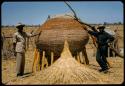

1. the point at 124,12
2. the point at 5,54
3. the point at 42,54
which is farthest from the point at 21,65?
the point at 5,54

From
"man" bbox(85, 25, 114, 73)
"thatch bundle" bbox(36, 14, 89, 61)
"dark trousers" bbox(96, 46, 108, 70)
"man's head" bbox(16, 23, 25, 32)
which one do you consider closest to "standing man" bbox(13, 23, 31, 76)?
"man's head" bbox(16, 23, 25, 32)

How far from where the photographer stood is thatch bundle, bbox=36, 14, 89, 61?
35.6 ft

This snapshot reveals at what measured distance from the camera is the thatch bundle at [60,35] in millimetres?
10836

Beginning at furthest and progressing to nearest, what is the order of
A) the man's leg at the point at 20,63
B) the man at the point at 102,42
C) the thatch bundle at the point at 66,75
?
the man at the point at 102,42
the man's leg at the point at 20,63
the thatch bundle at the point at 66,75

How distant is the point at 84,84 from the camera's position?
29.2 ft

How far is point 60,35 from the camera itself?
10820 millimetres

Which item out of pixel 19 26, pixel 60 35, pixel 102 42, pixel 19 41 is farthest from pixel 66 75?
pixel 102 42

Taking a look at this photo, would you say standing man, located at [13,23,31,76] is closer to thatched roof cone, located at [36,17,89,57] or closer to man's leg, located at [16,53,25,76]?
man's leg, located at [16,53,25,76]

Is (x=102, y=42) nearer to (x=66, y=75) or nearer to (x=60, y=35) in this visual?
(x=60, y=35)

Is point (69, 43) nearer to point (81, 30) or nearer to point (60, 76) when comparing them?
point (81, 30)

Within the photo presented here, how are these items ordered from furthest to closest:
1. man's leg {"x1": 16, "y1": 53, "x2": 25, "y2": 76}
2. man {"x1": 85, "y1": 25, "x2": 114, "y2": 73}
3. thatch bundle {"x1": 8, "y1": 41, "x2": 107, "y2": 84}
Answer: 1. man {"x1": 85, "y1": 25, "x2": 114, "y2": 73}
2. man's leg {"x1": 16, "y1": 53, "x2": 25, "y2": 76}
3. thatch bundle {"x1": 8, "y1": 41, "x2": 107, "y2": 84}

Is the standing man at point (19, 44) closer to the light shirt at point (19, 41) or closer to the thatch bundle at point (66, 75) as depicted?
the light shirt at point (19, 41)

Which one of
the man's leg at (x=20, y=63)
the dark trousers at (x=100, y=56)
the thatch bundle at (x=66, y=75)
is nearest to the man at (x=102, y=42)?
the dark trousers at (x=100, y=56)

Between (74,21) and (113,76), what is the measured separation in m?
2.12
